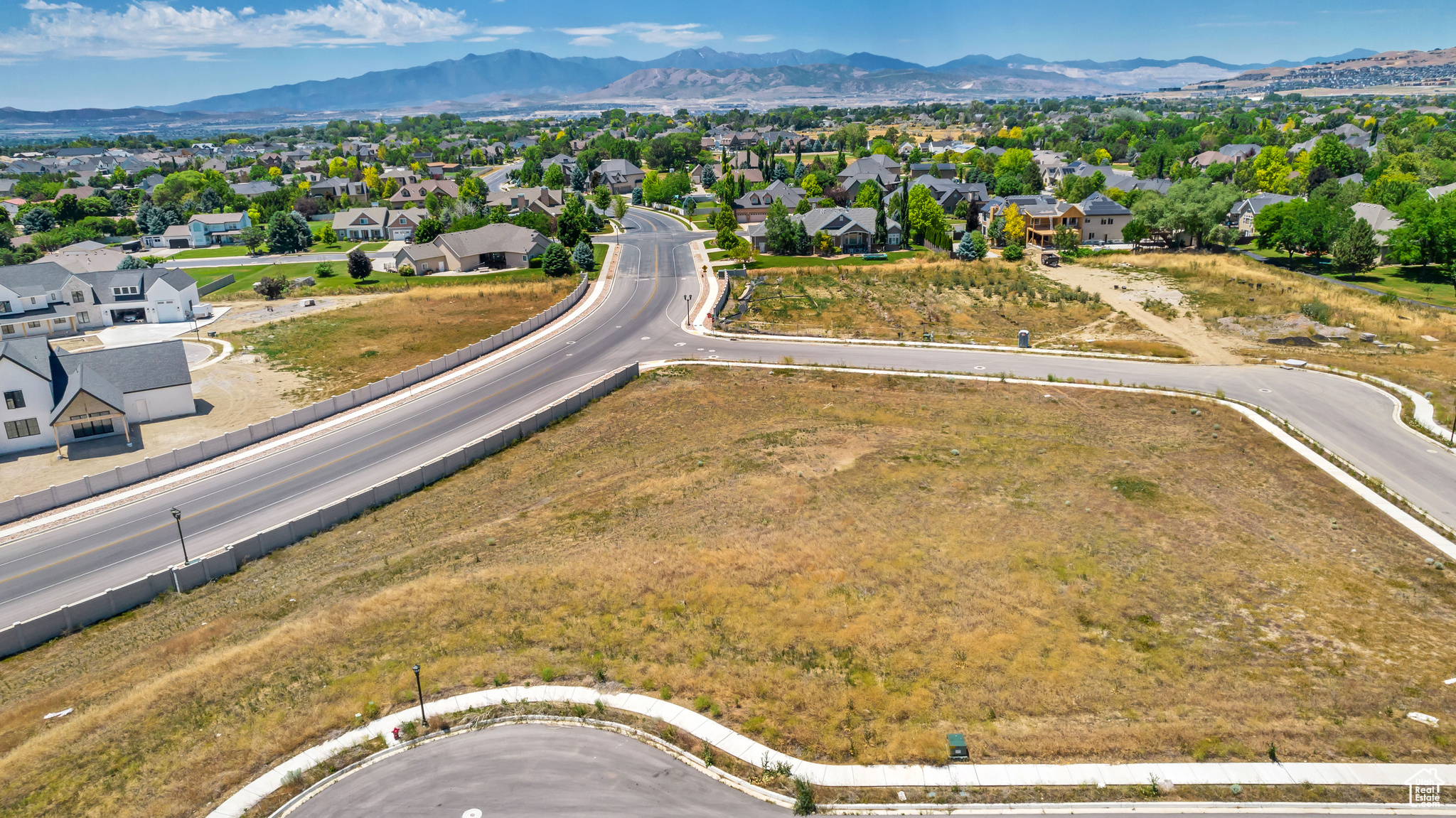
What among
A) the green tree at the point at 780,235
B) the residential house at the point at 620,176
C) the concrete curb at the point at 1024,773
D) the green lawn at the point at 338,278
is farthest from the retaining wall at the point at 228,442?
the residential house at the point at 620,176

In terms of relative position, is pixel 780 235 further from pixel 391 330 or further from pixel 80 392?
pixel 80 392

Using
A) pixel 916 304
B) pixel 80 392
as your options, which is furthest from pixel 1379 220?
pixel 80 392

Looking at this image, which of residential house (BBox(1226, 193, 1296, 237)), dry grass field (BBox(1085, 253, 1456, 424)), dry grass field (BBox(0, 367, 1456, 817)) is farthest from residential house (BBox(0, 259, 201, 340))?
residential house (BBox(1226, 193, 1296, 237))

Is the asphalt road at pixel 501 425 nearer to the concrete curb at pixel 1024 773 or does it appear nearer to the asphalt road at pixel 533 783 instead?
the concrete curb at pixel 1024 773

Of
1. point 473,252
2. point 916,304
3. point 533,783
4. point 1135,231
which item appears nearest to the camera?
point 533,783

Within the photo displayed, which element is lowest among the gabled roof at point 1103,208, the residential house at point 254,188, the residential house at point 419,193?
the gabled roof at point 1103,208

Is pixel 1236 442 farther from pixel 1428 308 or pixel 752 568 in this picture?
pixel 1428 308
